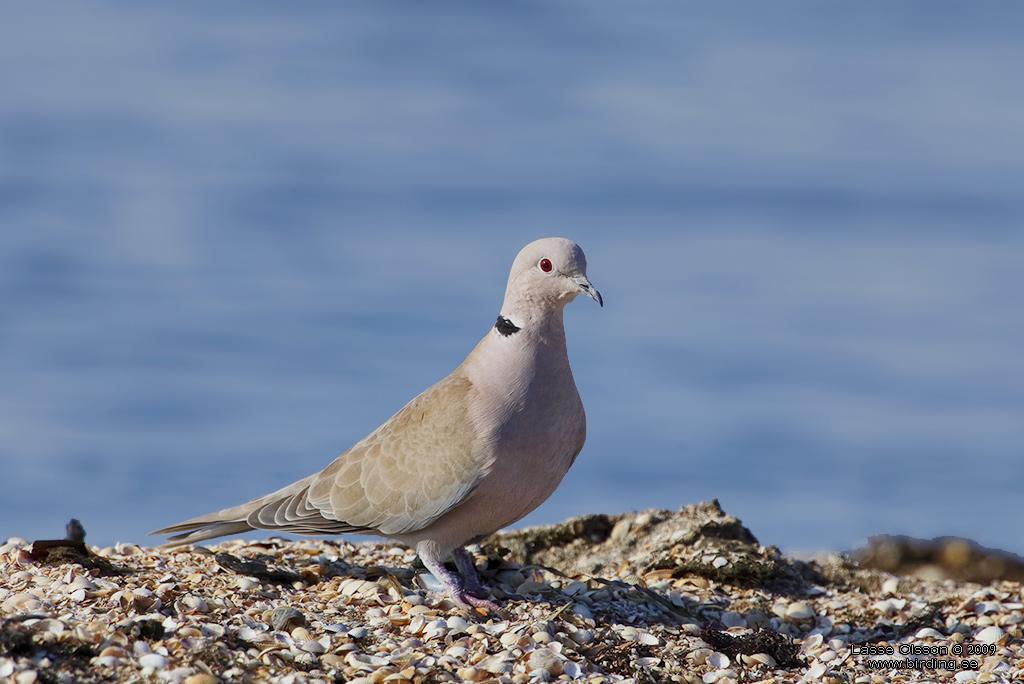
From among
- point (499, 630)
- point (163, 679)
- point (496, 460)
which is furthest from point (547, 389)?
point (163, 679)

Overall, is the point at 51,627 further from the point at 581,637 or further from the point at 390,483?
the point at 581,637

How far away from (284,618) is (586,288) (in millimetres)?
2555

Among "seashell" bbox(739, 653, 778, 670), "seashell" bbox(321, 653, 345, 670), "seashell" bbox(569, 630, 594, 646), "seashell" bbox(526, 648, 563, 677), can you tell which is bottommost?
"seashell" bbox(739, 653, 778, 670)

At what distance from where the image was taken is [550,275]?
666 centimetres

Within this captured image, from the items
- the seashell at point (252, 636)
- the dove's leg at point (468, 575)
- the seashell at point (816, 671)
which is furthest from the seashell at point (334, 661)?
the seashell at point (816, 671)

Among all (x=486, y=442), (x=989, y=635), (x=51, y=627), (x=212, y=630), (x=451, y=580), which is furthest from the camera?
(x=989, y=635)

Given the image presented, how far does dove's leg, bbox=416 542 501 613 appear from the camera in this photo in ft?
22.0

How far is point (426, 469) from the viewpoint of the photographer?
6.78m

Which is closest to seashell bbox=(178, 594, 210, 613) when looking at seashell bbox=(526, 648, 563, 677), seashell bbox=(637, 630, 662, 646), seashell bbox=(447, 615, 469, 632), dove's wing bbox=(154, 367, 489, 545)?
dove's wing bbox=(154, 367, 489, 545)

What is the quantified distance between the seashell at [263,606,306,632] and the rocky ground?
1cm

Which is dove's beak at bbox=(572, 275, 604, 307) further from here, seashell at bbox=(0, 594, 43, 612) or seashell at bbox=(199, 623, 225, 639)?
seashell at bbox=(0, 594, 43, 612)

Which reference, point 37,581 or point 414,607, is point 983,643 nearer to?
point 414,607

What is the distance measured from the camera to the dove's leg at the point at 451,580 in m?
6.71

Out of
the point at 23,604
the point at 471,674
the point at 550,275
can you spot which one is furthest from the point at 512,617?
the point at 23,604
